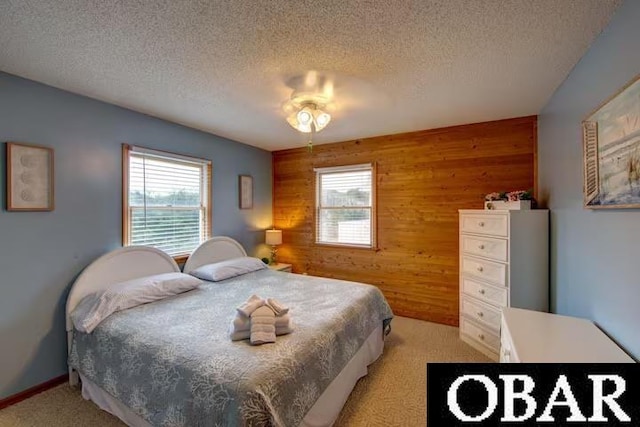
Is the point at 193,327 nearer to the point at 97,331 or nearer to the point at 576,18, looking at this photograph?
the point at 97,331

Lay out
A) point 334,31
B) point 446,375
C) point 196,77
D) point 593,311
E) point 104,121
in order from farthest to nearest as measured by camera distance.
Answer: point 104,121, point 196,77, point 593,311, point 334,31, point 446,375

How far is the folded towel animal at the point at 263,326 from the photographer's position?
5.30ft

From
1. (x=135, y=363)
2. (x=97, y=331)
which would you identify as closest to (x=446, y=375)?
(x=135, y=363)

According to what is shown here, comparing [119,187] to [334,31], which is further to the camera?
[119,187]

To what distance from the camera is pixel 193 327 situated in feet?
6.08

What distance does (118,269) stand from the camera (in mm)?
2549

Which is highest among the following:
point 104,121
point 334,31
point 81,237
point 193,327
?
point 334,31

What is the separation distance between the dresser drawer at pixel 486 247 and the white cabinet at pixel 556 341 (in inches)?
30.4

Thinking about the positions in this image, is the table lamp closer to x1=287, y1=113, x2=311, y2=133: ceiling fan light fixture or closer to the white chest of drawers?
x1=287, y1=113, x2=311, y2=133: ceiling fan light fixture

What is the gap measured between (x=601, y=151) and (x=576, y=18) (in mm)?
734

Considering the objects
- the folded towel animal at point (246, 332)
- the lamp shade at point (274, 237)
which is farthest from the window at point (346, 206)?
the folded towel animal at point (246, 332)

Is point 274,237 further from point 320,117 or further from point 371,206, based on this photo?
point 320,117

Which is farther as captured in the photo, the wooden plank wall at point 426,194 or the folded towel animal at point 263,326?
the wooden plank wall at point 426,194

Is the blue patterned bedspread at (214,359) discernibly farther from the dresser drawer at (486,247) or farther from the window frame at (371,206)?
the window frame at (371,206)
